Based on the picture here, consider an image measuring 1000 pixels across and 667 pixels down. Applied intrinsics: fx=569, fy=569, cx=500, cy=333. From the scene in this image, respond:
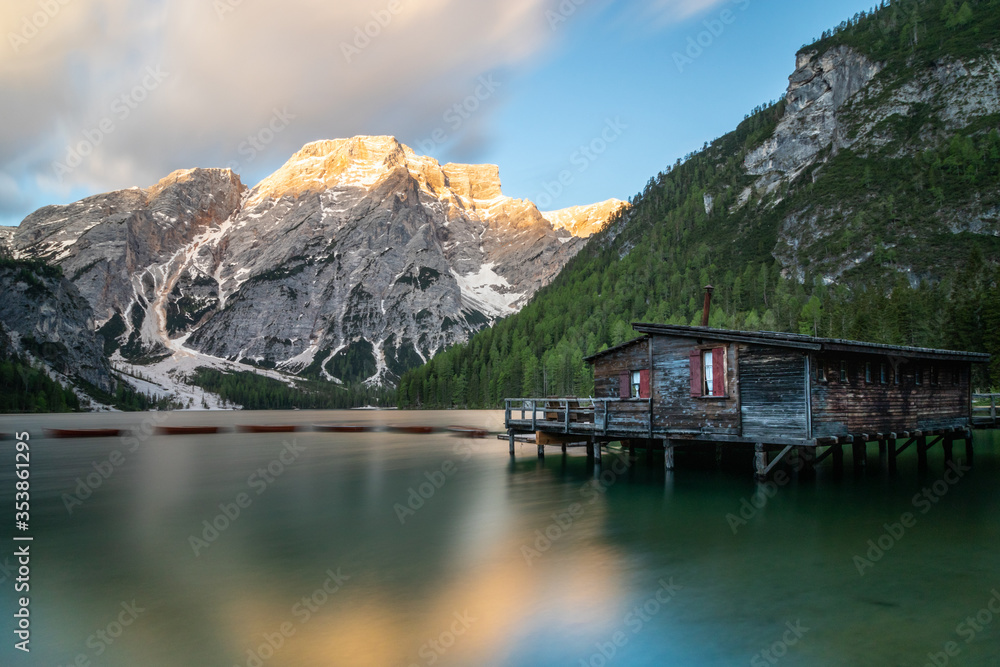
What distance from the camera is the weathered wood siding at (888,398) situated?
80.2 feet

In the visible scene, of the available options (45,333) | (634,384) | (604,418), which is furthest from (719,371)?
(45,333)

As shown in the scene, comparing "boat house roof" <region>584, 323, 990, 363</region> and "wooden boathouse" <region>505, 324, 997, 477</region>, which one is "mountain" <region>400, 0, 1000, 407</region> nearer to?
"wooden boathouse" <region>505, 324, 997, 477</region>

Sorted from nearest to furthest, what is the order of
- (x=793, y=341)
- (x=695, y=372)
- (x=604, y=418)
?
1. (x=793, y=341)
2. (x=695, y=372)
3. (x=604, y=418)

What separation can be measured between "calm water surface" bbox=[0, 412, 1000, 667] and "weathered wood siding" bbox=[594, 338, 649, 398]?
23.7 feet

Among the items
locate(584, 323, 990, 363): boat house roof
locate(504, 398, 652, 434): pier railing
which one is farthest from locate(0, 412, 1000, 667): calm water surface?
locate(584, 323, 990, 363): boat house roof

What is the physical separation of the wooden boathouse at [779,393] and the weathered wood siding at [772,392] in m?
0.04

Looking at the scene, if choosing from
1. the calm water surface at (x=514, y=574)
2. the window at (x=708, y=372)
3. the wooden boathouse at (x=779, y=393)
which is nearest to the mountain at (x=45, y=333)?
the calm water surface at (x=514, y=574)

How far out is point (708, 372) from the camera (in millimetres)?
27172

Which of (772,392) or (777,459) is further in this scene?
(777,459)

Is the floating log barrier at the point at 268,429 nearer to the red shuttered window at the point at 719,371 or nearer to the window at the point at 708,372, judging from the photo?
the window at the point at 708,372

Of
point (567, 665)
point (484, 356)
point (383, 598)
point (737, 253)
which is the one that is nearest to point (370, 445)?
point (383, 598)

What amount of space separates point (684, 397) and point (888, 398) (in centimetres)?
985

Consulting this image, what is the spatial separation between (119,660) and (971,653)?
14.7 m

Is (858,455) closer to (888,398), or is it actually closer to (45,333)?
(888,398)
